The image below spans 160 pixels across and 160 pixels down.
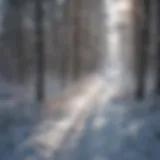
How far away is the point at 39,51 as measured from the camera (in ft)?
7.46

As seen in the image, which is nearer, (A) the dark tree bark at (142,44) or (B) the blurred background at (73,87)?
(B) the blurred background at (73,87)

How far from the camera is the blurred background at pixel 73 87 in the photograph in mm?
1919

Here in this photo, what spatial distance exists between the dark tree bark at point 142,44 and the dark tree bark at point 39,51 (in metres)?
0.44

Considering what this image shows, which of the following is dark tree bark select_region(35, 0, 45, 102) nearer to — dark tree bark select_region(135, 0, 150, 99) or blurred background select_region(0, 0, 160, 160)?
blurred background select_region(0, 0, 160, 160)

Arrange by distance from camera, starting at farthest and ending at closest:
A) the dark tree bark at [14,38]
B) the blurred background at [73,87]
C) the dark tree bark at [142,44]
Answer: the dark tree bark at [142,44]
the dark tree bark at [14,38]
the blurred background at [73,87]

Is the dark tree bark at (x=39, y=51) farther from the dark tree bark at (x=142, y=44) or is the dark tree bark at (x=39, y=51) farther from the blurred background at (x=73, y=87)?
the dark tree bark at (x=142, y=44)

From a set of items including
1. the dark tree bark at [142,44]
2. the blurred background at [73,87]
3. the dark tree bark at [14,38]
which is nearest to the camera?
the blurred background at [73,87]

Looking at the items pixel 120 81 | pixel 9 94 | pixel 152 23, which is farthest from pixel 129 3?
pixel 9 94

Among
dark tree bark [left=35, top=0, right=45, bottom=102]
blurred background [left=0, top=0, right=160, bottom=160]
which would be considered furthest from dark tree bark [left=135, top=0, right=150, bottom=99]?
dark tree bark [left=35, top=0, right=45, bottom=102]

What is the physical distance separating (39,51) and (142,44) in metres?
0.48

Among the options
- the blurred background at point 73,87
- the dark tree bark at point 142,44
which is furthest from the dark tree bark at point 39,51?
→ the dark tree bark at point 142,44

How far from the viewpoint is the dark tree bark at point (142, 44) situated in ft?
7.36

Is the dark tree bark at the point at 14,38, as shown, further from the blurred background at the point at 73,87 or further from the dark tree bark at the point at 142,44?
the dark tree bark at the point at 142,44

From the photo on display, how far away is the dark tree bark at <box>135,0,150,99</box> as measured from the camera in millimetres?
2244
